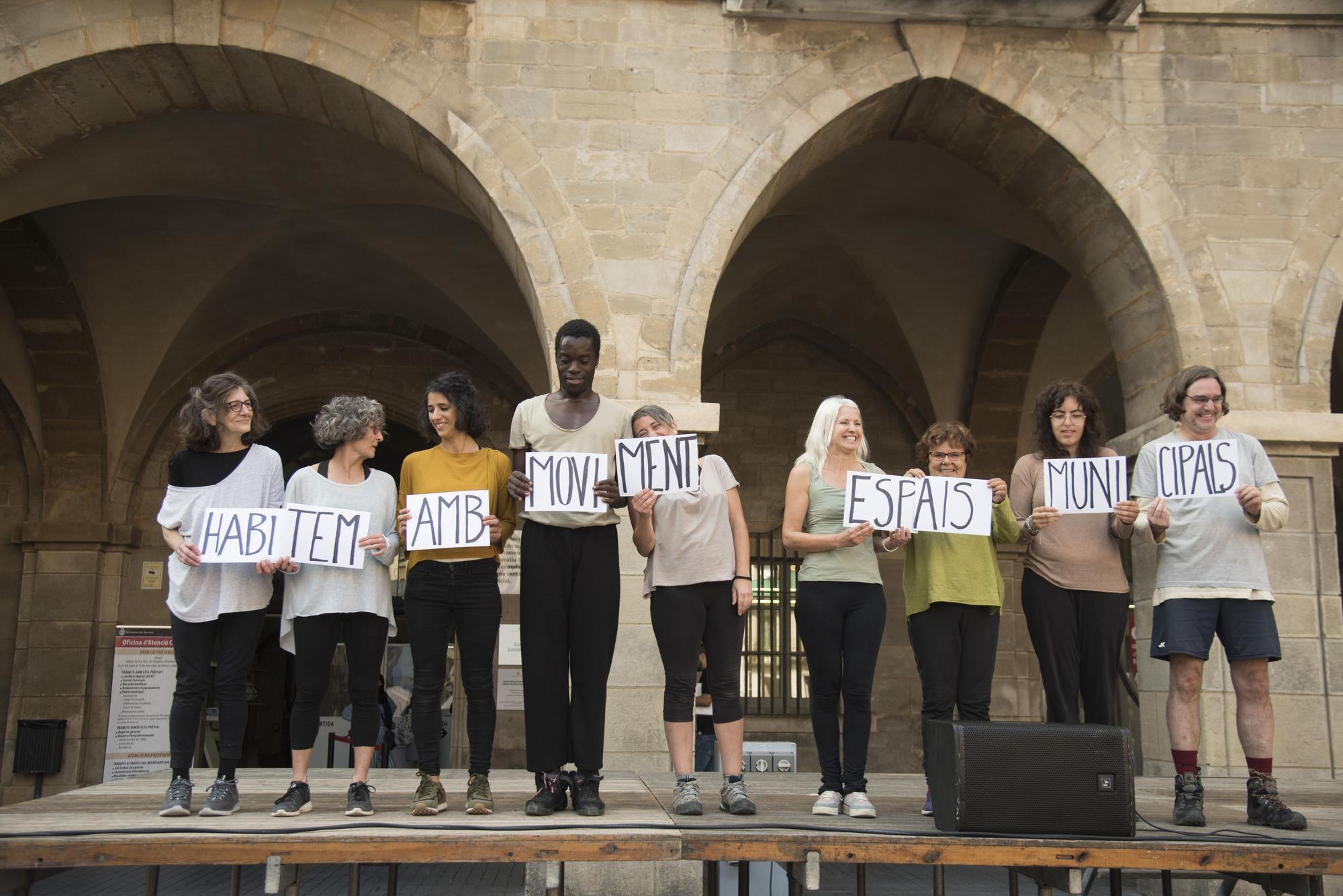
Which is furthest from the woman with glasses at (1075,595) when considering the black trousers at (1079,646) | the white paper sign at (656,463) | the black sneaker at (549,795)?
the black sneaker at (549,795)

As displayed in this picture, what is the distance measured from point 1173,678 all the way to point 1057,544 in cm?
69

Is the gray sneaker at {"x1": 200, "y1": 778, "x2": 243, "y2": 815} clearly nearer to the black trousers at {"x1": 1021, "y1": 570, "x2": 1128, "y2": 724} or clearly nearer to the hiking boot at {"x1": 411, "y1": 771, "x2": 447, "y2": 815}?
the hiking boot at {"x1": 411, "y1": 771, "x2": 447, "y2": 815}

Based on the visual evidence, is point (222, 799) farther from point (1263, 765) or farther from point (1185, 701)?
point (1263, 765)

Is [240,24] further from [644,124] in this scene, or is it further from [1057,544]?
[1057,544]

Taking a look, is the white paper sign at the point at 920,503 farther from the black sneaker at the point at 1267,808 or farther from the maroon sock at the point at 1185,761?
the black sneaker at the point at 1267,808

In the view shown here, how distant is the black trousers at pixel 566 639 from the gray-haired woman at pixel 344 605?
56 centimetres

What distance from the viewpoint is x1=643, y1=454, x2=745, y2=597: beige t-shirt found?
4.00m

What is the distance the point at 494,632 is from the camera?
3967mm

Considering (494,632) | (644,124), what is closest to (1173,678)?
(494,632)

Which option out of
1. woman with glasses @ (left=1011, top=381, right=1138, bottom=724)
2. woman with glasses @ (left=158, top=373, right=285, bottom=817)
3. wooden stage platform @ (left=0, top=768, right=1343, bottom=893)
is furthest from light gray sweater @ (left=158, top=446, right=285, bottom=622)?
woman with glasses @ (left=1011, top=381, right=1138, bottom=724)

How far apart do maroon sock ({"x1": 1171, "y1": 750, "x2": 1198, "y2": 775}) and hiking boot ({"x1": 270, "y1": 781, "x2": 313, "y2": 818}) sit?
3297 millimetres

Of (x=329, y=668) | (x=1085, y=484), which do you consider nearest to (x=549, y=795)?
(x=329, y=668)

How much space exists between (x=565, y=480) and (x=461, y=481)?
0.42 m

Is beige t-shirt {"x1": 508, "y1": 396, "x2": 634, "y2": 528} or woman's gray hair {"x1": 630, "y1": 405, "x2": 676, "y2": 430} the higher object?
woman's gray hair {"x1": 630, "y1": 405, "x2": 676, "y2": 430}
